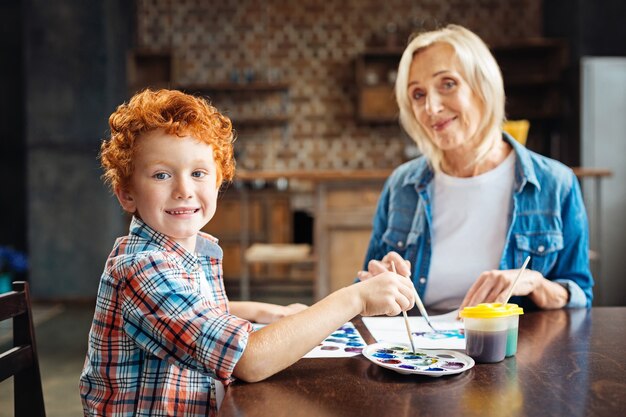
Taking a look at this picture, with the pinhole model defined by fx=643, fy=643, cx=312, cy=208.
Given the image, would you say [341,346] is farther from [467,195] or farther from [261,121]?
[261,121]

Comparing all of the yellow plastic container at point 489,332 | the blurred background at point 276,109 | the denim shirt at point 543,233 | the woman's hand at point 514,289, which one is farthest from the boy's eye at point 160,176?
the blurred background at point 276,109

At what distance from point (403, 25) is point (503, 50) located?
48.1 inches

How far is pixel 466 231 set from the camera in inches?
75.2

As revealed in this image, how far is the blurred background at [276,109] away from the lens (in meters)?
5.88

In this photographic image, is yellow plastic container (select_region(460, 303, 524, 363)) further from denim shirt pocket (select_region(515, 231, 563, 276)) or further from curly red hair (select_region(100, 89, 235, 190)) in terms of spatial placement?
denim shirt pocket (select_region(515, 231, 563, 276))

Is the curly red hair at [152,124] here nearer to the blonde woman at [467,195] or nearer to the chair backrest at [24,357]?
the chair backrest at [24,357]

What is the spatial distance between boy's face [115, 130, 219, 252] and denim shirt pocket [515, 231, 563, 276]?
1022mm

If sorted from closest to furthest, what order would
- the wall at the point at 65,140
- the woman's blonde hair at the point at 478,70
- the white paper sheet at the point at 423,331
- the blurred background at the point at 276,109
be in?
the white paper sheet at the point at 423,331, the woman's blonde hair at the point at 478,70, the blurred background at the point at 276,109, the wall at the point at 65,140

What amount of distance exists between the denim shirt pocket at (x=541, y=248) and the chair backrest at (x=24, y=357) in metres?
1.24

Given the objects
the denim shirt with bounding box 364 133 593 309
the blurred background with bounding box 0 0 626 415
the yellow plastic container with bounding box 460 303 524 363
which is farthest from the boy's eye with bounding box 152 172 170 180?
the blurred background with bounding box 0 0 626 415

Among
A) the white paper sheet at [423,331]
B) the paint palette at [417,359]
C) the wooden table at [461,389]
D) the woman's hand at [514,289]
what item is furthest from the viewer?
the woman's hand at [514,289]

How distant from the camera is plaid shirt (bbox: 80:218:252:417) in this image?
0.96 m

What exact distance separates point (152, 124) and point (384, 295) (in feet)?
1.58

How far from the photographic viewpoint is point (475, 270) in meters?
1.85
